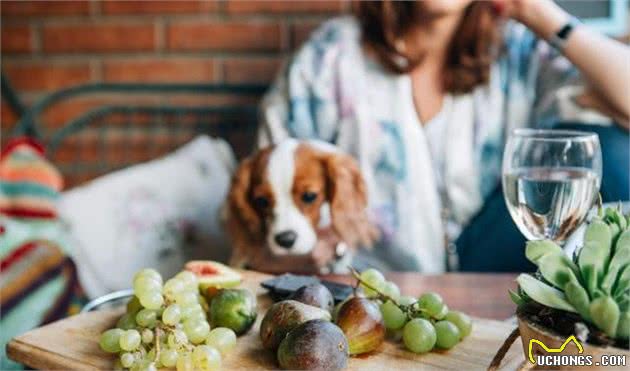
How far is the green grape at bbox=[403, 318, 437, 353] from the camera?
77 cm

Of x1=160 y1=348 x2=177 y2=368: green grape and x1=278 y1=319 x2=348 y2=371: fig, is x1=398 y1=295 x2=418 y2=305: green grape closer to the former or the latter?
x1=278 y1=319 x2=348 y2=371: fig

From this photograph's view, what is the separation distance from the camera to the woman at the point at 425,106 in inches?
66.0

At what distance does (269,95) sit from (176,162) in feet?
0.81

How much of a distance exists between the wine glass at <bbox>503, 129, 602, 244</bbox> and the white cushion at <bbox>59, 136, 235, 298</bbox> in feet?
2.98

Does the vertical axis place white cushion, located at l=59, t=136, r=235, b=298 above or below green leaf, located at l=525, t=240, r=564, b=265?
below

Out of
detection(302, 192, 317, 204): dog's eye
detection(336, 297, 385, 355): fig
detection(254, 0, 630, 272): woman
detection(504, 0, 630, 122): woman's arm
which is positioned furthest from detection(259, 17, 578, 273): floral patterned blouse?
detection(336, 297, 385, 355): fig

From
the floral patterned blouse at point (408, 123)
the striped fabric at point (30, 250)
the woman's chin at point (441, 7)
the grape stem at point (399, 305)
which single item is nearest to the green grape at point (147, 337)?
the grape stem at point (399, 305)

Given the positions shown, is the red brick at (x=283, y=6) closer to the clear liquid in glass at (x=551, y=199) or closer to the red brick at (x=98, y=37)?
the red brick at (x=98, y=37)

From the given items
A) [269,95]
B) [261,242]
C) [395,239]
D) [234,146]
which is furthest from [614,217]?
[234,146]

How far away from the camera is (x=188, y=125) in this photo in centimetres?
207

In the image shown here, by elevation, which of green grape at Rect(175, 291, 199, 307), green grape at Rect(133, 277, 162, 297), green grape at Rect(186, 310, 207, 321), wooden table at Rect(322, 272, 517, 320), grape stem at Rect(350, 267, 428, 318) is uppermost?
green grape at Rect(133, 277, 162, 297)

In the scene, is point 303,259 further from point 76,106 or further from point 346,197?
point 76,106

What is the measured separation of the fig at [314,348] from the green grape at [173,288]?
145 mm

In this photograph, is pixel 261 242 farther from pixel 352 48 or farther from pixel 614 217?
pixel 614 217
